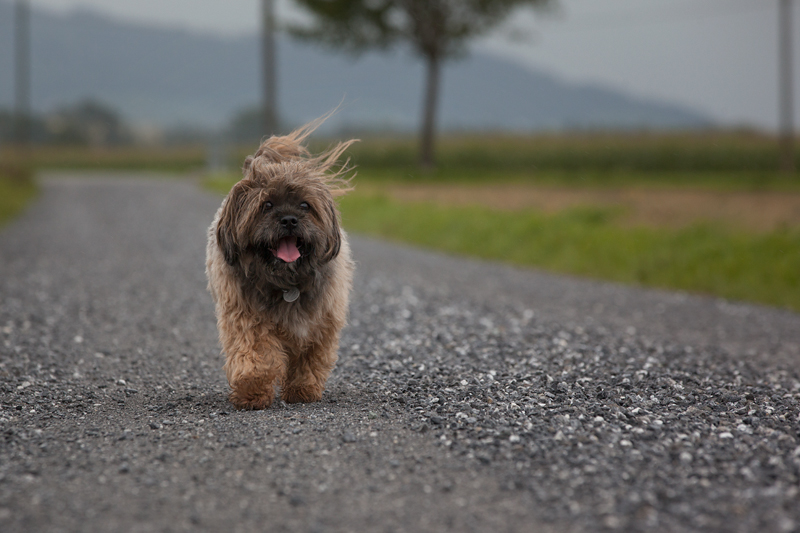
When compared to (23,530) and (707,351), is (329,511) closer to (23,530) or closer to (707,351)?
(23,530)

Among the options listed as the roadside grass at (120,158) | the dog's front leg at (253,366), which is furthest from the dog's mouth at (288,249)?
the roadside grass at (120,158)

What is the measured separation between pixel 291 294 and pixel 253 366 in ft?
1.95

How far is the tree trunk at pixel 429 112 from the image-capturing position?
131 ft

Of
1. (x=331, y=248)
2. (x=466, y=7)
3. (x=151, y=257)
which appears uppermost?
(x=466, y=7)

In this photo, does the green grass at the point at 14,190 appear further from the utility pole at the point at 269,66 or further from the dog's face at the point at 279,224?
the dog's face at the point at 279,224

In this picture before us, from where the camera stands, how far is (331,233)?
219 inches

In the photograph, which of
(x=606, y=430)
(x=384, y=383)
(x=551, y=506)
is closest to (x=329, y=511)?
(x=551, y=506)

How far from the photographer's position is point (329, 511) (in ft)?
12.5

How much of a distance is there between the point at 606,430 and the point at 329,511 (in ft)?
6.58

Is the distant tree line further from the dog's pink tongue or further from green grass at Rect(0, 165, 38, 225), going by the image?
the dog's pink tongue

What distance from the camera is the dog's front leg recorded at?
5.59 metres

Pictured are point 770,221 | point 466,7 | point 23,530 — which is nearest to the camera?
point 23,530

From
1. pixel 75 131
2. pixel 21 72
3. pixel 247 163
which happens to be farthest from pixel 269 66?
pixel 75 131

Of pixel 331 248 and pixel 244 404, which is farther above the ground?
pixel 331 248
